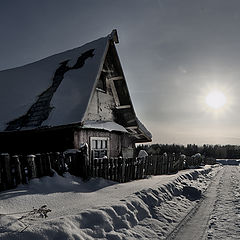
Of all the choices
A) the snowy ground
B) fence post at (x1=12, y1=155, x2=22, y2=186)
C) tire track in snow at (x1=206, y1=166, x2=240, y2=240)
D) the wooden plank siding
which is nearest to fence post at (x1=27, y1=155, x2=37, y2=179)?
the snowy ground

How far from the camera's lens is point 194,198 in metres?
9.64

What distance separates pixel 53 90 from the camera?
40.4 feet

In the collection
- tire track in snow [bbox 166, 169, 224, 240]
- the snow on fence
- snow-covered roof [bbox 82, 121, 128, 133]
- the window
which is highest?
snow-covered roof [bbox 82, 121, 128, 133]

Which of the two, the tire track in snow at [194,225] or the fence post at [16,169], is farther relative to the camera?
the fence post at [16,169]

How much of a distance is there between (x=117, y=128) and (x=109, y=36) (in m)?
4.87

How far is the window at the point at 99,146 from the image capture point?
41.0 feet

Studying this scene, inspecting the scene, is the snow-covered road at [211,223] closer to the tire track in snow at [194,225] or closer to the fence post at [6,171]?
the tire track in snow at [194,225]

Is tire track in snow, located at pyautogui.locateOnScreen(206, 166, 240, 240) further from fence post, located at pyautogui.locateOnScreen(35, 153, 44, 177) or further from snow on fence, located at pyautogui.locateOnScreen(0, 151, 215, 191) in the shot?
fence post, located at pyautogui.locateOnScreen(35, 153, 44, 177)

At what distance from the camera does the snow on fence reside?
6.57 meters

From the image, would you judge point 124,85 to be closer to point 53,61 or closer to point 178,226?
point 53,61

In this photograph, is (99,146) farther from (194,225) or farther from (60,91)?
(194,225)

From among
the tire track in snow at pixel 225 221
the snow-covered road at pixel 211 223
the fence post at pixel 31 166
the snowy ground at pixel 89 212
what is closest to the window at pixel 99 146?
the snowy ground at pixel 89 212

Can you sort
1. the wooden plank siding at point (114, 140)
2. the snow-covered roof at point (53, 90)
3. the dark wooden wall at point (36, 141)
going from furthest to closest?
the wooden plank siding at point (114, 140)
the dark wooden wall at point (36, 141)
the snow-covered roof at point (53, 90)

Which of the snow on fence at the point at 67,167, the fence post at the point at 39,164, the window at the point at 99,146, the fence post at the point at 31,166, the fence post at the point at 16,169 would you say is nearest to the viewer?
the snow on fence at the point at 67,167
